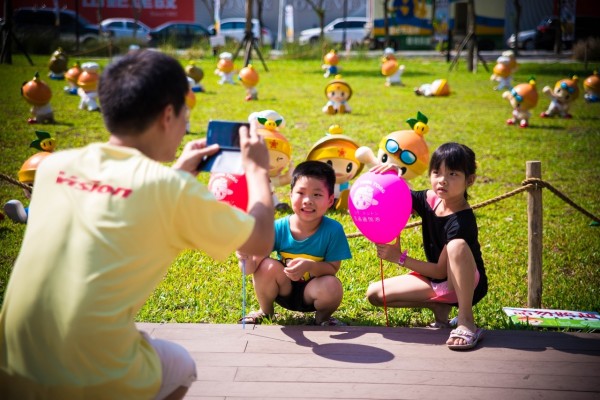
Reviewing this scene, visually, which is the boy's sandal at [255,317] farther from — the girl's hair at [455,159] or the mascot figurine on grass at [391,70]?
the mascot figurine on grass at [391,70]

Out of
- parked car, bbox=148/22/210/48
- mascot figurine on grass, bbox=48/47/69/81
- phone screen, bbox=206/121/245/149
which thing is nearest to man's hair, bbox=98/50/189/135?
phone screen, bbox=206/121/245/149

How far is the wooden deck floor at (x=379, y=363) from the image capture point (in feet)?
11.0

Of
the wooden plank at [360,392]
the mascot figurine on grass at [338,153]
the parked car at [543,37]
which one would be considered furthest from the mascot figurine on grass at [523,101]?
the parked car at [543,37]

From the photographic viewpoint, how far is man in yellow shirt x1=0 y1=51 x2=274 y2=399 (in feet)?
6.54

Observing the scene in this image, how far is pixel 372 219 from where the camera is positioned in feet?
13.3

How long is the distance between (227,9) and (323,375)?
39876 millimetres

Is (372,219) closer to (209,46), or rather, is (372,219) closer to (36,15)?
(209,46)

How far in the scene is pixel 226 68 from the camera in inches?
720

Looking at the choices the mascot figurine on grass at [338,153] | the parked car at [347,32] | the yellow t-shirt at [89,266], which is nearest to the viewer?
the yellow t-shirt at [89,266]

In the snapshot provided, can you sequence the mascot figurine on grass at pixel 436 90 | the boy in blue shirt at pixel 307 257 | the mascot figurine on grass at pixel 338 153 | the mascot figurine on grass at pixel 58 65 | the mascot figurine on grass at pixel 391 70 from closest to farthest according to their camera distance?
the boy in blue shirt at pixel 307 257 < the mascot figurine on grass at pixel 338 153 < the mascot figurine on grass at pixel 436 90 < the mascot figurine on grass at pixel 58 65 < the mascot figurine on grass at pixel 391 70

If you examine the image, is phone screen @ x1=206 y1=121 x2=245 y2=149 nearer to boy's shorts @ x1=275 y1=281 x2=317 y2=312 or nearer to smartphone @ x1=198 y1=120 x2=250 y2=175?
smartphone @ x1=198 y1=120 x2=250 y2=175

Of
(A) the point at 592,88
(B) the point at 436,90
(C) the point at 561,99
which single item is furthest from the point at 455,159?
(B) the point at 436,90

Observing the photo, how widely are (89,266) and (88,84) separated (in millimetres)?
12006

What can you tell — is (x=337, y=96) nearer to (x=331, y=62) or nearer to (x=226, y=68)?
(x=226, y=68)
